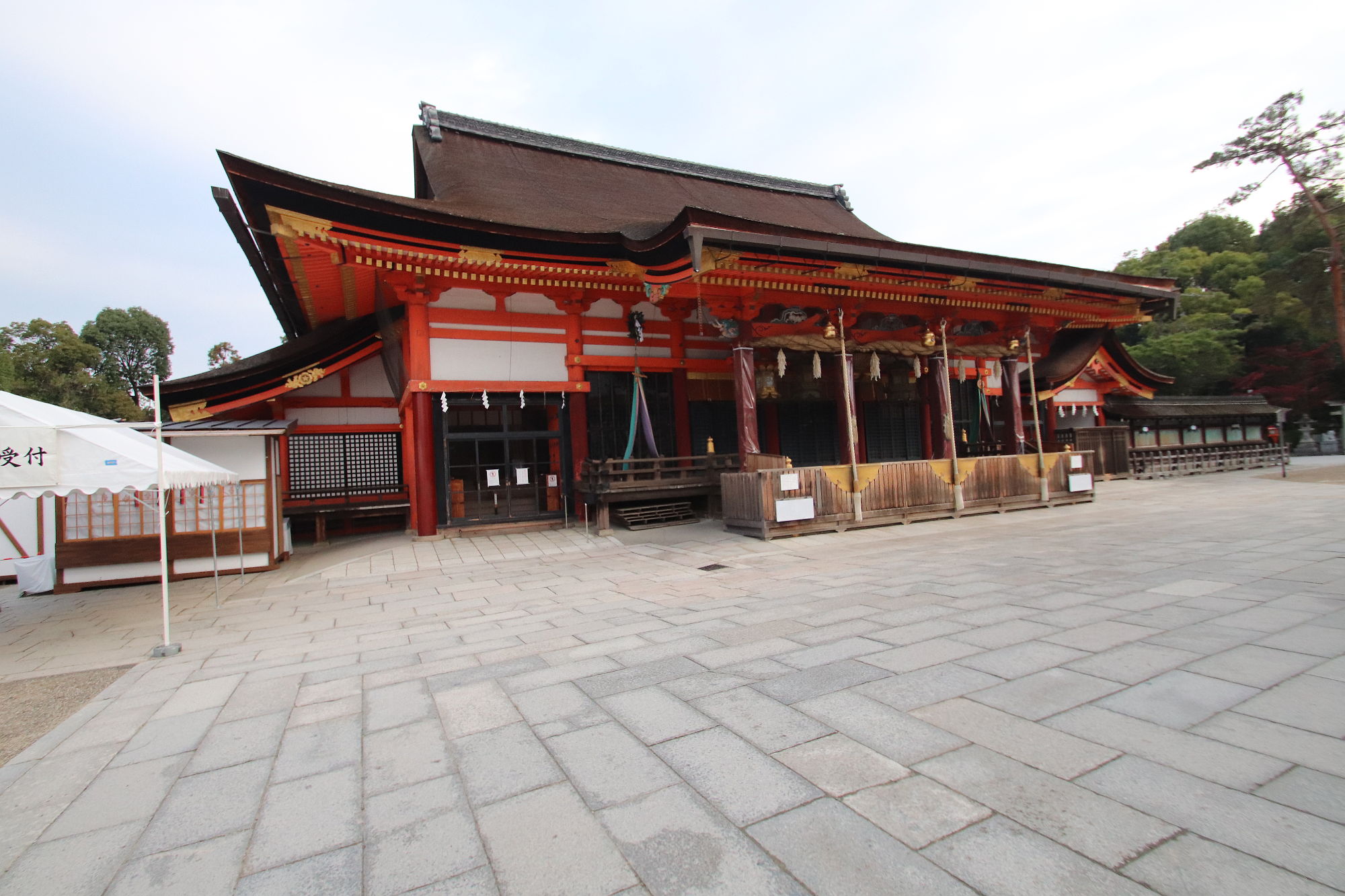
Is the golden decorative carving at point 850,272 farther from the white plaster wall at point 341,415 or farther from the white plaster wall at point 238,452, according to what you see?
the white plaster wall at point 238,452

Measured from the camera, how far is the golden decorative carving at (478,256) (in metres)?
9.50

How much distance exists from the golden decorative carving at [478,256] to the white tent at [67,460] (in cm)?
542

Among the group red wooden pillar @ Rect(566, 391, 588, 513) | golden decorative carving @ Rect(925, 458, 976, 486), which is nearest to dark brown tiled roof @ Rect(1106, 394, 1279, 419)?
golden decorative carving @ Rect(925, 458, 976, 486)

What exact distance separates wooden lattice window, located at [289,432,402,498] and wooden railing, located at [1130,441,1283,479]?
20.5 meters

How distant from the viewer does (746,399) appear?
10.2m

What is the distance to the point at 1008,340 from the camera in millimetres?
13344

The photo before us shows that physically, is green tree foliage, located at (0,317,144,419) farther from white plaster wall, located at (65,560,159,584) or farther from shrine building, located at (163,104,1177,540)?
white plaster wall, located at (65,560,159,584)

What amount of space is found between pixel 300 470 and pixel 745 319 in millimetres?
9403

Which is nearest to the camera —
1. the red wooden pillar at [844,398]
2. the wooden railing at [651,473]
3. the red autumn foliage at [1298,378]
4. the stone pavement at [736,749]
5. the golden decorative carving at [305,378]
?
the stone pavement at [736,749]

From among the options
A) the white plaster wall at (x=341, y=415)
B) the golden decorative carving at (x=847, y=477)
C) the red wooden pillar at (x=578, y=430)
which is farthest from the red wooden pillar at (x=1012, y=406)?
the white plaster wall at (x=341, y=415)

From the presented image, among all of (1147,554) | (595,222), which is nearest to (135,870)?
(1147,554)

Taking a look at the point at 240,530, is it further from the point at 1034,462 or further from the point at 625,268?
the point at 1034,462

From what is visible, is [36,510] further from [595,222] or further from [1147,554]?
[1147,554]

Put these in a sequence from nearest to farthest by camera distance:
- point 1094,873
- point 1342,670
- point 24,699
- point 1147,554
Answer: point 1094,873 < point 1342,670 < point 24,699 < point 1147,554
